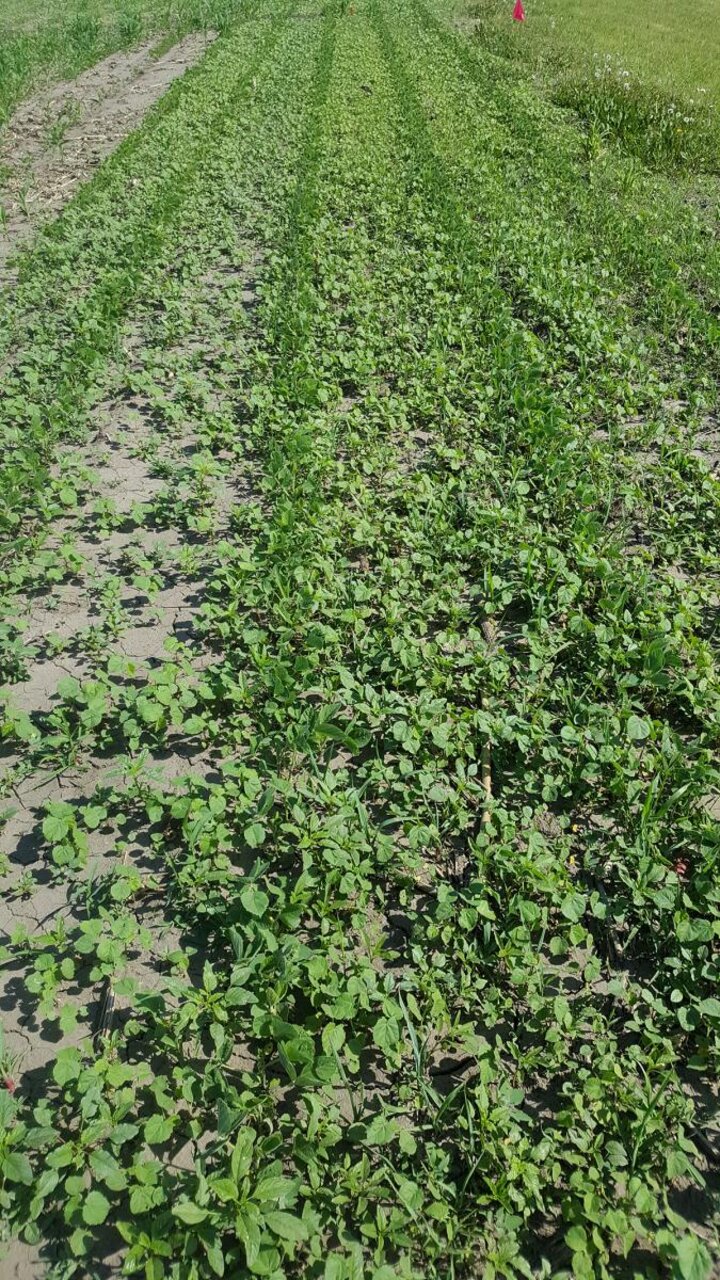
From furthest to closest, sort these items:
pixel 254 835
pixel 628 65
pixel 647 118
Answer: pixel 628 65
pixel 647 118
pixel 254 835

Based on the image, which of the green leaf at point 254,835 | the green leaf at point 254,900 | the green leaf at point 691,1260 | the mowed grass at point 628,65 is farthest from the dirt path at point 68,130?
the green leaf at point 691,1260

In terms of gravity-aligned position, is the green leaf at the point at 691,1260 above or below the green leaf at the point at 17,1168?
above

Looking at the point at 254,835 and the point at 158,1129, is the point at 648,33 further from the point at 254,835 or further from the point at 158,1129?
the point at 158,1129

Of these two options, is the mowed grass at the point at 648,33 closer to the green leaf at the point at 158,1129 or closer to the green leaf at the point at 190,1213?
the green leaf at the point at 158,1129

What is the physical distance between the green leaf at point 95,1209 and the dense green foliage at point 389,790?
0.05 m

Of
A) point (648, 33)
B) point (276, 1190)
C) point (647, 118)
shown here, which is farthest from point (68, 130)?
point (276, 1190)

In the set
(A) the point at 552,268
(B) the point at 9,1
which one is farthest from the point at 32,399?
(B) the point at 9,1

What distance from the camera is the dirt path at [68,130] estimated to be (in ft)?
30.2

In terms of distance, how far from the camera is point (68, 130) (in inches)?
471

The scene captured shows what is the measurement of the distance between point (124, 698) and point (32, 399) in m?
3.30

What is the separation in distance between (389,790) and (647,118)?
462 inches

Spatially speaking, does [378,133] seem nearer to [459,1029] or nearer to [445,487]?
[445,487]

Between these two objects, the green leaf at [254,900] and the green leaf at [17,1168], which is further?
the green leaf at [254,900]

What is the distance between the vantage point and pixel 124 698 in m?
3.59
